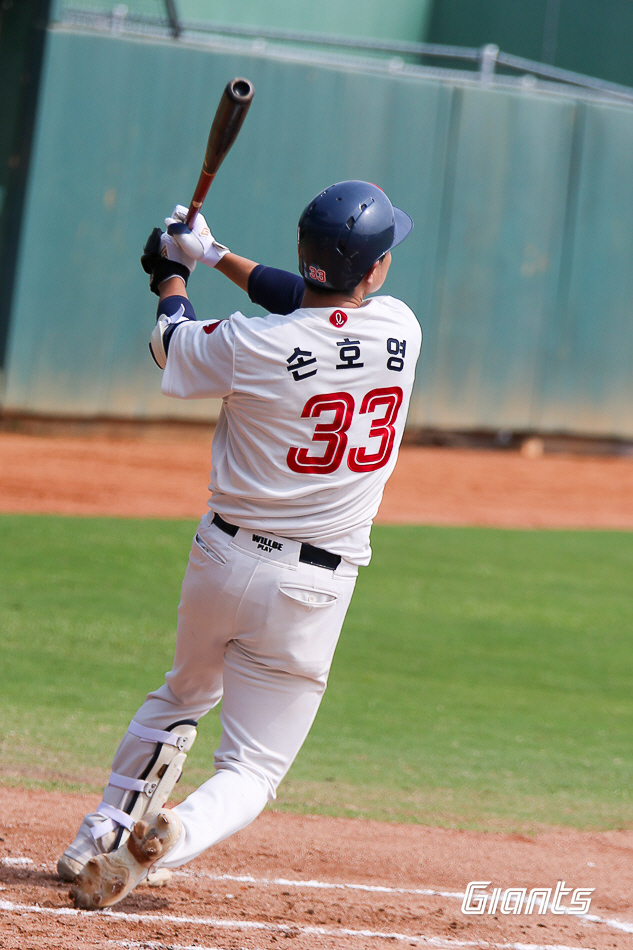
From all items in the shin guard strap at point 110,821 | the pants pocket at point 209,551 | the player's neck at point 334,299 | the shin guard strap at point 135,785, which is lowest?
the shin guard strap at point 110,821

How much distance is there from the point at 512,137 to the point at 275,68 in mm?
3187

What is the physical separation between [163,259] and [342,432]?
770 mm

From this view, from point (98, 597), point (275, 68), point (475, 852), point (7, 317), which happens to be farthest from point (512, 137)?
point (475, 852)

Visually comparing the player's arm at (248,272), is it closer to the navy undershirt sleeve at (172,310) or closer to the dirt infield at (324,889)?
the navy undershirt sleeve at (172,310)

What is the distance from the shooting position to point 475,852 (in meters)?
3.83

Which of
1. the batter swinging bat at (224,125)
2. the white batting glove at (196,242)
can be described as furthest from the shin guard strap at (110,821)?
the batter swinging bat at (224,125)

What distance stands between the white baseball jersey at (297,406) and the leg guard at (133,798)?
69cm

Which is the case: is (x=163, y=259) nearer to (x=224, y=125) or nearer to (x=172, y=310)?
(x=172, y=310)

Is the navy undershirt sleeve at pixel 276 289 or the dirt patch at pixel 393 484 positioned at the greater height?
the navy undershirt sleeve at pixel 276 289

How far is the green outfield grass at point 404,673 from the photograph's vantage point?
179 inches

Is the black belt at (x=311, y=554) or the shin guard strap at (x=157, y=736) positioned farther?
the shin guard strap at (x=157, y=736)

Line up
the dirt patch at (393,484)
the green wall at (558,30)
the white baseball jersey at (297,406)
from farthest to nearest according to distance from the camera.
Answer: the green wall at (558,30)
the dirt patch at (393,484)
the white baseball jersey at (297,406)

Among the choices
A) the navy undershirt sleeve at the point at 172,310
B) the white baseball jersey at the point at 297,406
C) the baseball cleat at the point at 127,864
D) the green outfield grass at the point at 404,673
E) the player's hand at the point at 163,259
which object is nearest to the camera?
the baseball cleat at the point at 127,864

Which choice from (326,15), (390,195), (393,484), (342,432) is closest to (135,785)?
(342,432)
